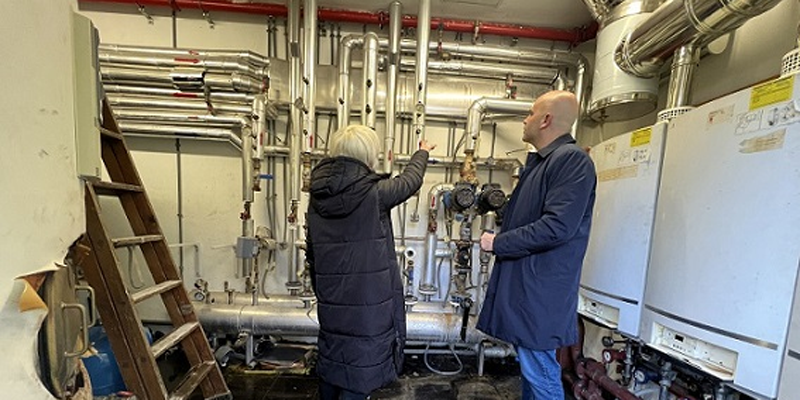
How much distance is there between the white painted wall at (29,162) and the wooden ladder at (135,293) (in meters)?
0.85

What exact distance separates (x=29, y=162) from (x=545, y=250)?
1460mm

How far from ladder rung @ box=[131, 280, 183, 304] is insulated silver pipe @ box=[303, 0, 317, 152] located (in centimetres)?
111

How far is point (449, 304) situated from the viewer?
2404 mm

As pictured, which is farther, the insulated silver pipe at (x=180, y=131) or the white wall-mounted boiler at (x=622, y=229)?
the insulated silver pipe at (x=180, y=131)

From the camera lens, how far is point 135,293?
143cm

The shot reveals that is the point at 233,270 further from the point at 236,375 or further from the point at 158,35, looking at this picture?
the point at 158,35

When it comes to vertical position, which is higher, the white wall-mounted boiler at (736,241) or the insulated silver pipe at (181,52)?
the insulated silver pipe at (181,52)

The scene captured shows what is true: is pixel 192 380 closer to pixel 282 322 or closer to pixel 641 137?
pixel 282 322

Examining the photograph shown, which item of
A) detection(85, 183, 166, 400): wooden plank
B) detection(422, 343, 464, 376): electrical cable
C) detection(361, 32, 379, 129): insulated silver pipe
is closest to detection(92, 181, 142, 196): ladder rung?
detection(85, 183, 166, 400): wooden plank

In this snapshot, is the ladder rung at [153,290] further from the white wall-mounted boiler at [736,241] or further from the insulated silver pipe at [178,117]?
the white wall-mounted boiler at [736,241]

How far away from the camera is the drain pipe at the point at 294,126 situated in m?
2.17

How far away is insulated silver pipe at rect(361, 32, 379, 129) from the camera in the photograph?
213 centimetres

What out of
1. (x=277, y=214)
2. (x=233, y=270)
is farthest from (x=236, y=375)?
(x=277, y=214)

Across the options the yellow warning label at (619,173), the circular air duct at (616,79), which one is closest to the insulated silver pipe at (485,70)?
the circular air duct at (616,79)
